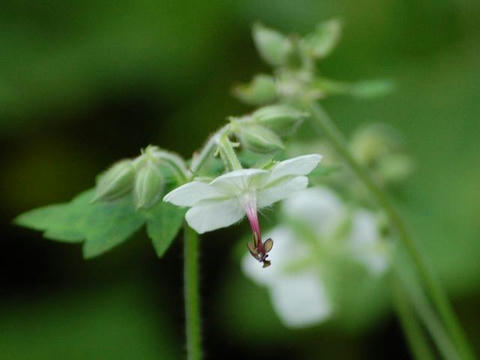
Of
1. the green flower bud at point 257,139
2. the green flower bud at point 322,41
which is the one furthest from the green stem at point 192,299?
the green flower bud at point 322,41

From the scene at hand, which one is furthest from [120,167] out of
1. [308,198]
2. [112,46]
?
[112,46]

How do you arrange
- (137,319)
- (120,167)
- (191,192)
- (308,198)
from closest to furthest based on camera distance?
(191,192), (120,167), (308,198), (137,319)

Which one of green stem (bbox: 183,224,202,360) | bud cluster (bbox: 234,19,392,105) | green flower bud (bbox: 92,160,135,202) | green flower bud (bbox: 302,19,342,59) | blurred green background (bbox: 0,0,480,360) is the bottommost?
green stem (bbox: 183,224,202,360)

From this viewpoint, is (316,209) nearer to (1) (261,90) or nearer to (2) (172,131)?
(1) (261,90)

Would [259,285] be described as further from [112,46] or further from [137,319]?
[112,46]

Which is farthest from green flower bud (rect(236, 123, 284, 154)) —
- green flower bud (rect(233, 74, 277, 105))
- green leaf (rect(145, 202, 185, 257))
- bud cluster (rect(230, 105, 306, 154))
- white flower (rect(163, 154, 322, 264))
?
green flower bud (rect(233, 74, 277, 105))

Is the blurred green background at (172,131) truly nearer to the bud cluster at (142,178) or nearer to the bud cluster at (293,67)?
the bud cluster at (293,67)

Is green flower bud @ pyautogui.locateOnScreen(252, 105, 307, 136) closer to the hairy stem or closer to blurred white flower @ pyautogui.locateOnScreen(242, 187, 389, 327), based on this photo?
the hairy stem
